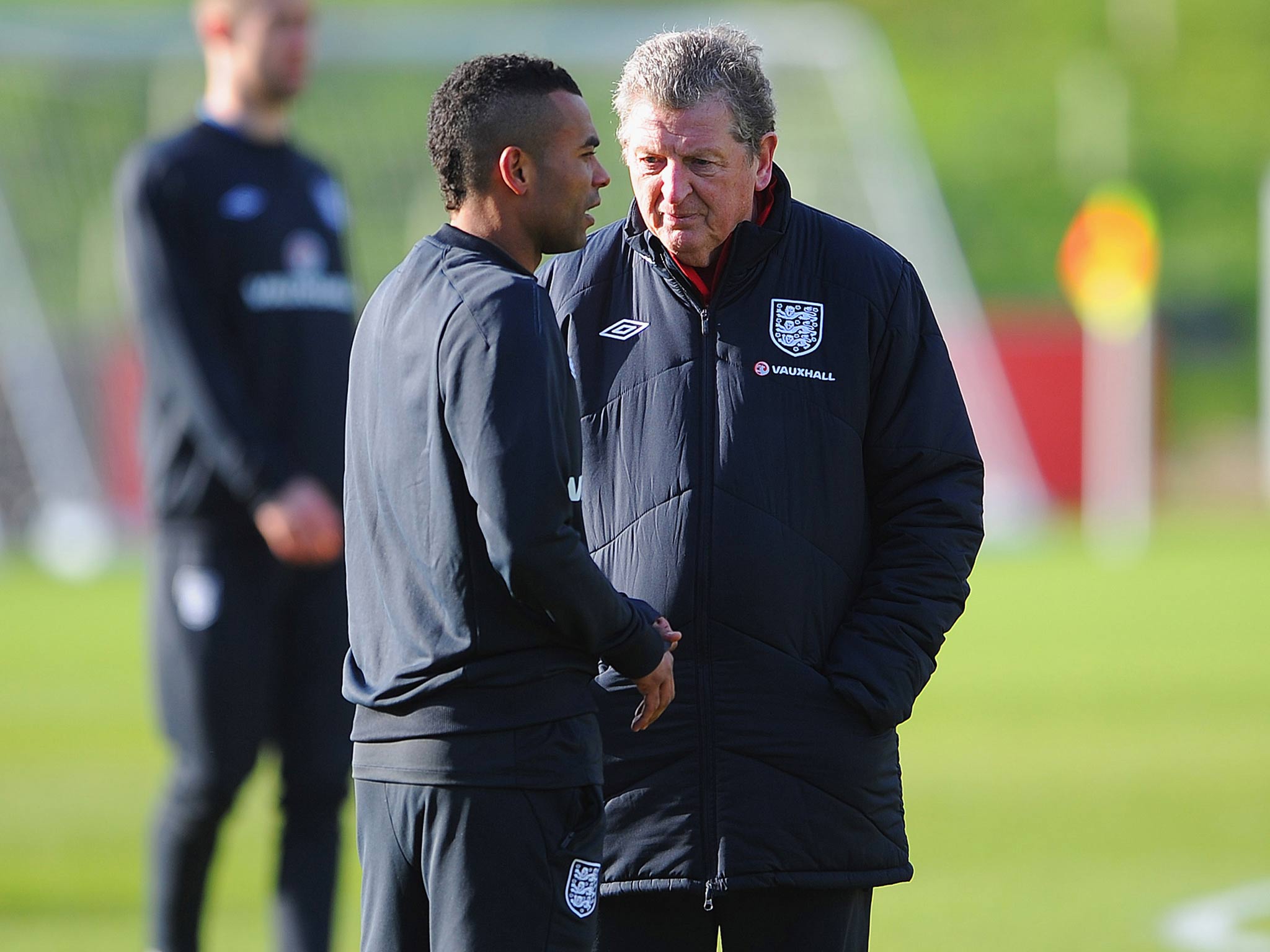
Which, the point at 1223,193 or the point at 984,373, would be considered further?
the point at 1223,193

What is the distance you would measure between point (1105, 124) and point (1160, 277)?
3585 mm

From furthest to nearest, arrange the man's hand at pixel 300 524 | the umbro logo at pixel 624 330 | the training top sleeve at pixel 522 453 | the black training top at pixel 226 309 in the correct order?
the black training top at pixel 226 309, the man's hand at pixel 300 524, the umbro logo at pixel 624 330, the training top sleeve at pixel 522 453

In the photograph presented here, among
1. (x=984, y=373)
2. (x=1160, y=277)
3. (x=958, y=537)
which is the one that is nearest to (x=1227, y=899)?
(x=958, y=537)

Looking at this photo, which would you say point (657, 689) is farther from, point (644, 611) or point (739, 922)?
point (739, 922)

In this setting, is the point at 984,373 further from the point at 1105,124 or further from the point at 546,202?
the point at 546,202

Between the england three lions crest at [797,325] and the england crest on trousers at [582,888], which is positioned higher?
the england three lions crest at [797,325]

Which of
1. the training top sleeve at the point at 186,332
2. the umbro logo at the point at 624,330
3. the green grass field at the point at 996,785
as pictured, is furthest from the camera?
the green grass field at the point at 996,785

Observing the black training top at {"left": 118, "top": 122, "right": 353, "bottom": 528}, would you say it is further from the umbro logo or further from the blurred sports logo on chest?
the umbro logo

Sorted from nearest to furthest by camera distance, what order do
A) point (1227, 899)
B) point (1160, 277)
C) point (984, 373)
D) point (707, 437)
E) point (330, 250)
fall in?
point (707, 437), point (330, 250), point (1227, 899), point (984, 373), point (1160, 277)

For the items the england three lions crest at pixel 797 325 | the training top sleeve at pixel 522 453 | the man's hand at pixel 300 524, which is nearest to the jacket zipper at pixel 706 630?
the england three lions crest at pixel 797 325

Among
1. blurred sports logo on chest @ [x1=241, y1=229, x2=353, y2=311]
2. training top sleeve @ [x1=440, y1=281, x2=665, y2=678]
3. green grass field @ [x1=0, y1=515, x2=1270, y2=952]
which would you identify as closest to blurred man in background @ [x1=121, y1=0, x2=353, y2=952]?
blurred sports logo on chest @ [x1=241, y1=229, x2=353, y2=311]

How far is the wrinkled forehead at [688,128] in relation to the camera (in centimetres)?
328

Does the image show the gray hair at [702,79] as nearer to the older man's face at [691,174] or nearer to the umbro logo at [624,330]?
the older man's face at [691,174]

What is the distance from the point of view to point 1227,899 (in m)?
6.05
